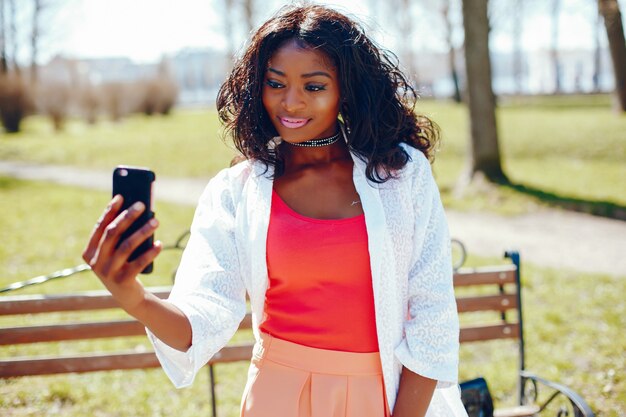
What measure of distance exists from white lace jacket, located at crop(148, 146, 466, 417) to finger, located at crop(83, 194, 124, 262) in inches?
15.9

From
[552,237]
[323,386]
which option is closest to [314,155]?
[323,386]

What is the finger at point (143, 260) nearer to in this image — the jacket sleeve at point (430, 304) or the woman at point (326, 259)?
the woman at point (326, 259)

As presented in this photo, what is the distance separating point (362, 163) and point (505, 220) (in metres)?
7.11

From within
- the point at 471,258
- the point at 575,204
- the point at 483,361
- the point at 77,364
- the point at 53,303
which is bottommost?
the point at 483,361

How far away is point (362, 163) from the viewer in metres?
1.87

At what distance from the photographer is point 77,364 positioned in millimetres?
2854

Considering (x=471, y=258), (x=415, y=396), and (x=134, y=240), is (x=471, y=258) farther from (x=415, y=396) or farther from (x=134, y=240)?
(x=134, y=240)

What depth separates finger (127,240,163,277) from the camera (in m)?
1.24

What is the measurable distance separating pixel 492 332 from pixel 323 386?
5.49 ft

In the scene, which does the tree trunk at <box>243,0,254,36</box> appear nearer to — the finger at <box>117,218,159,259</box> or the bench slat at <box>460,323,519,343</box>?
the bench slat at <box>460,323,519,343</box>

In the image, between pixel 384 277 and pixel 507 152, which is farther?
pixel 507 152

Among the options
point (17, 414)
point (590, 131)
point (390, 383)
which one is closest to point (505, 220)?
point (17, 414)

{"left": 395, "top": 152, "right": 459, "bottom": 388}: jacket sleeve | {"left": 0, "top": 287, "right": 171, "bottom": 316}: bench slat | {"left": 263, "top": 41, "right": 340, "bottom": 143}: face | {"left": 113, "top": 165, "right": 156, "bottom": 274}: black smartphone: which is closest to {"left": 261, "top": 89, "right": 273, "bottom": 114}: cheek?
{"left": 263, "top": 41, "right": 340, "bottom": 143}: face

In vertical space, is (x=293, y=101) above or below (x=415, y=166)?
above
